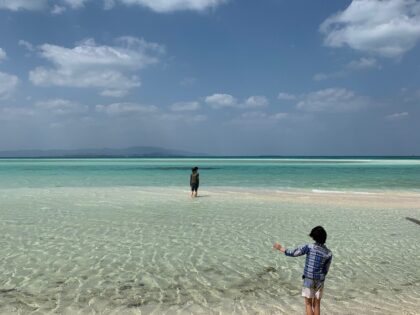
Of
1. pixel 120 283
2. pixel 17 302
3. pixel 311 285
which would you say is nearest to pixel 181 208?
pixel 120 283

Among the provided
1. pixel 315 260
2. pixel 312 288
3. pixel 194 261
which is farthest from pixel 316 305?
pixel 194 261

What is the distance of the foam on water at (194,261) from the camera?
7.14 meters

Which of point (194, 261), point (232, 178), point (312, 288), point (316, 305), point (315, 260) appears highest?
point (315, 260)

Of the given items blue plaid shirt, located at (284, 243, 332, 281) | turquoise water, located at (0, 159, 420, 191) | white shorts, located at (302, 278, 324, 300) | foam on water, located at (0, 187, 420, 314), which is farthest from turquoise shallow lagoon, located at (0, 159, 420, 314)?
turquoise water, located at (0, 159, 420, 191)

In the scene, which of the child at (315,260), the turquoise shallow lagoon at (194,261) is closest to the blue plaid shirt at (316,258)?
the child at (315,260)

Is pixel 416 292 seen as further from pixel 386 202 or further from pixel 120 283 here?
pixel 386 202

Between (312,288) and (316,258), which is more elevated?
(316,258)

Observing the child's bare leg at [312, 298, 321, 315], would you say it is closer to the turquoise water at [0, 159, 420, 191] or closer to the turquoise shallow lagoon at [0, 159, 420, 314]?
the turquoise shallow lagoon at [0, 159, 420, 314]

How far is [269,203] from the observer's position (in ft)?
69.7

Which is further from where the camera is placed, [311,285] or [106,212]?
[106,212]

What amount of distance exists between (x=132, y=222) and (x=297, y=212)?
7.60 metres

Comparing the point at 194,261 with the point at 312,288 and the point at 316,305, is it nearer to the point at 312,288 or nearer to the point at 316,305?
the point at 316,305

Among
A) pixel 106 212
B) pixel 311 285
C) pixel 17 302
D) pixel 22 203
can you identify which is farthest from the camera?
pixel 22 203

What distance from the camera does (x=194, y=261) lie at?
9.77 metres
